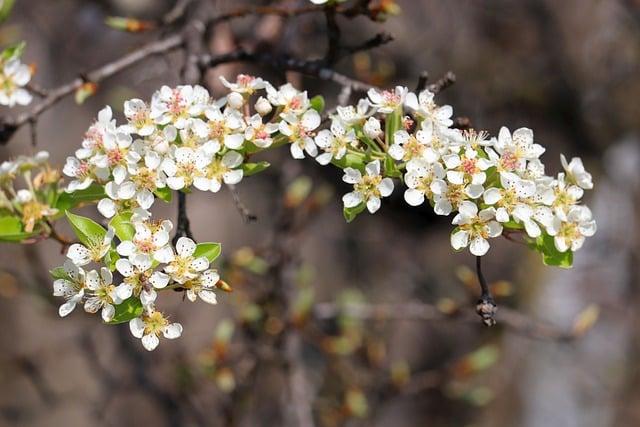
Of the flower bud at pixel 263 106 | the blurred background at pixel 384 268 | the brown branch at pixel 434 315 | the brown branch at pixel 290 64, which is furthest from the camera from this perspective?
the blurred background at pixel 384 268

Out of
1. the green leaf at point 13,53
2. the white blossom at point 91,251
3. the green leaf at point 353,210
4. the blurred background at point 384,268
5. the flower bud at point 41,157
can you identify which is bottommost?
the blurred background at point 384,268

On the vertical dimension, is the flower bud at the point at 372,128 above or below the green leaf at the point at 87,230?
above

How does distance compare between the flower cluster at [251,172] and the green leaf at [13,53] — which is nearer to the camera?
the flower cluster at [251,172]

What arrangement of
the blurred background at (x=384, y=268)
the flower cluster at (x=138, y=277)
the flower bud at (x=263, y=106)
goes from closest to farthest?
the flower cluster at (x=138, y=277), the flower bud at (x=263, y=106), the blurred background at (x=384, y=268)

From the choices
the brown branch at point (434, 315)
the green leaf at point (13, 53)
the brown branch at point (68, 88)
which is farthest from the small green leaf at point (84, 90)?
the brown branch at point (434, 315)

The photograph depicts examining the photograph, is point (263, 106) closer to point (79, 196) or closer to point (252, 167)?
point (252, 167)

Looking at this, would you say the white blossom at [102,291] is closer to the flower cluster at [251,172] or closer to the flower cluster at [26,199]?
the flower cluster at [251,172]

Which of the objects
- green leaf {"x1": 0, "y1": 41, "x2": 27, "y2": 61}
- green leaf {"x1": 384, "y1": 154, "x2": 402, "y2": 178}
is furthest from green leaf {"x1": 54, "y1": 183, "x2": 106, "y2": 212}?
green leaf {"x1": 384, "y1": 154, "x2": 402, "y2": 178}
